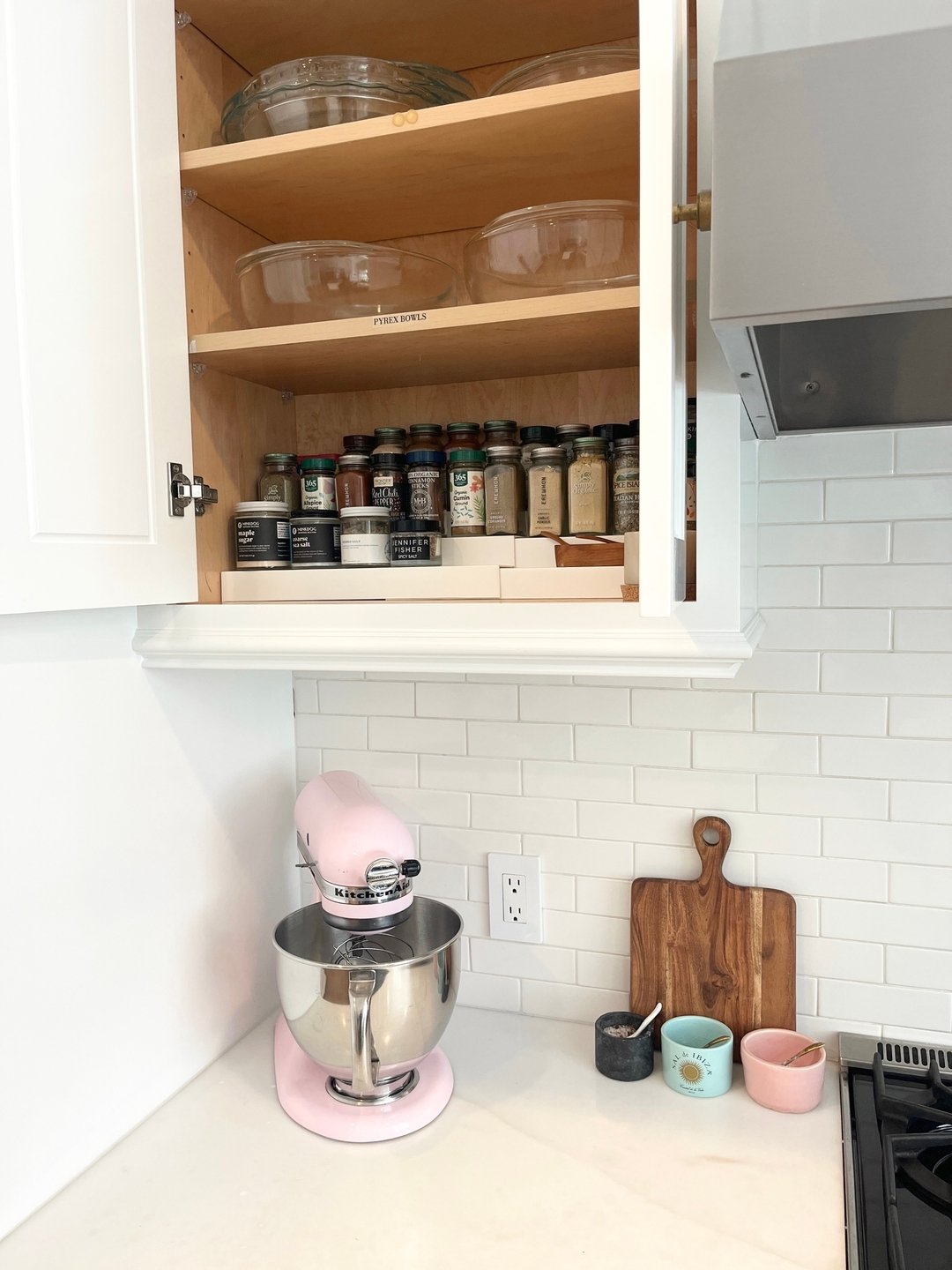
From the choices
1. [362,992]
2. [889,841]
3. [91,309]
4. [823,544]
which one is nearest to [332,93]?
[91,309]

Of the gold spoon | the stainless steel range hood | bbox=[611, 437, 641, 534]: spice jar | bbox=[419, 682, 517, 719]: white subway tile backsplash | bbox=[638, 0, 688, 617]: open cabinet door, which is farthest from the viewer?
bbox=[419, 682, 517, 719]: white subway tile backsplash

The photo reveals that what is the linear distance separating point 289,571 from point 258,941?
612 mm

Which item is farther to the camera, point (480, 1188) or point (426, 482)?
point (426, 482)

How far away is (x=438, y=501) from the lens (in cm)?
122

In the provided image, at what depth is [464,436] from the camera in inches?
48.7

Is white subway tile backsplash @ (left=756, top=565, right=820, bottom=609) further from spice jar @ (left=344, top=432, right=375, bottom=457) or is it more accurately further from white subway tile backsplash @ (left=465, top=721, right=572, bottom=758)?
spice jar @ (left=344, top=432, right=375, bottom=457)

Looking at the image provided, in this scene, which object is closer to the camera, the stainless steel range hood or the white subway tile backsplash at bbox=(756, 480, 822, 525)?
the stainless steel range hood

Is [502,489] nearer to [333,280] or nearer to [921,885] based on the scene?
[333,280]

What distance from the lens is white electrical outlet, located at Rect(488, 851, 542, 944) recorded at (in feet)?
4.59


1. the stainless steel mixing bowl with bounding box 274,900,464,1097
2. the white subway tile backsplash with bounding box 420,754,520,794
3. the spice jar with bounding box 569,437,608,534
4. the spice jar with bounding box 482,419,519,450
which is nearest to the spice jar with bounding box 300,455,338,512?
the spice jar with bounding box 482,419,519,450

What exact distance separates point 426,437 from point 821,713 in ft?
2.05

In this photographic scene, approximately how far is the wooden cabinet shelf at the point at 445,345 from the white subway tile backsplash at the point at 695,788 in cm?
55

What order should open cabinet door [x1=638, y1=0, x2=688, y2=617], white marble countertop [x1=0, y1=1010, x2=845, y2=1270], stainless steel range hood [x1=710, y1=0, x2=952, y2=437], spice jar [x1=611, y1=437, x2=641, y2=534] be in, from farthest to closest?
spice jar [x1=611, y1=437, x2=641, y2=534], white marble countertop [x1=0, y1=1010, x2=845, y2=1270], open cabinet door [x1=638, y1=0, x2=688, y2=617], stainless steel range hood [x1=710, y1=0, x2=952, y2=437]

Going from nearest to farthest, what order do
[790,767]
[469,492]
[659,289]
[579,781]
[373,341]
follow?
1. [659,289]
2. [373,341]
3. [469,492]
4. [790,767]
5. [579,781]
